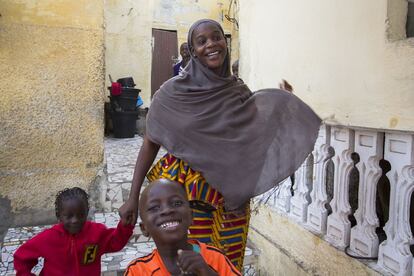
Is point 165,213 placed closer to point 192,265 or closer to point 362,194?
point 192,265

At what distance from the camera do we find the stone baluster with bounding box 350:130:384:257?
87.8 inches

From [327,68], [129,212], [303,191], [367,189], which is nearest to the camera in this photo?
[129,212]

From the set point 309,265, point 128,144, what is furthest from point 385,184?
point 128,144

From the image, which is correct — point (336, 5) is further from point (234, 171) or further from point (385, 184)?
point (234, 171)

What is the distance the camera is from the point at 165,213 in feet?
4.48

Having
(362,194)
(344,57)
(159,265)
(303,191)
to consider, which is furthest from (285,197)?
(159,265)

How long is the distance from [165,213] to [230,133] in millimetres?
652

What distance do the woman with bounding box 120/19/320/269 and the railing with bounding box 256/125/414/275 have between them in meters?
0.29

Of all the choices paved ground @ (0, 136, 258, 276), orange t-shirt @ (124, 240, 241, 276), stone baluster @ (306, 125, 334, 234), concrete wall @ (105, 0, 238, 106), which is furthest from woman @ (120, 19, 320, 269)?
concrete wall @ (105, 0, 238, 106)

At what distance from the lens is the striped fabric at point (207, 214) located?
1.93 m

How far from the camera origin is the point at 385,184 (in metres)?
2.44

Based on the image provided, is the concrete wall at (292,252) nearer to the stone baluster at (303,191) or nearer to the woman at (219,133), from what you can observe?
the stone baluster at (303,191)

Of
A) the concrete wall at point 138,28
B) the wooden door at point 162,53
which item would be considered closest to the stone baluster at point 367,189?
the concrete wall at point 138,28

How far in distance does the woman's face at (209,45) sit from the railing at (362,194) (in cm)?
71
